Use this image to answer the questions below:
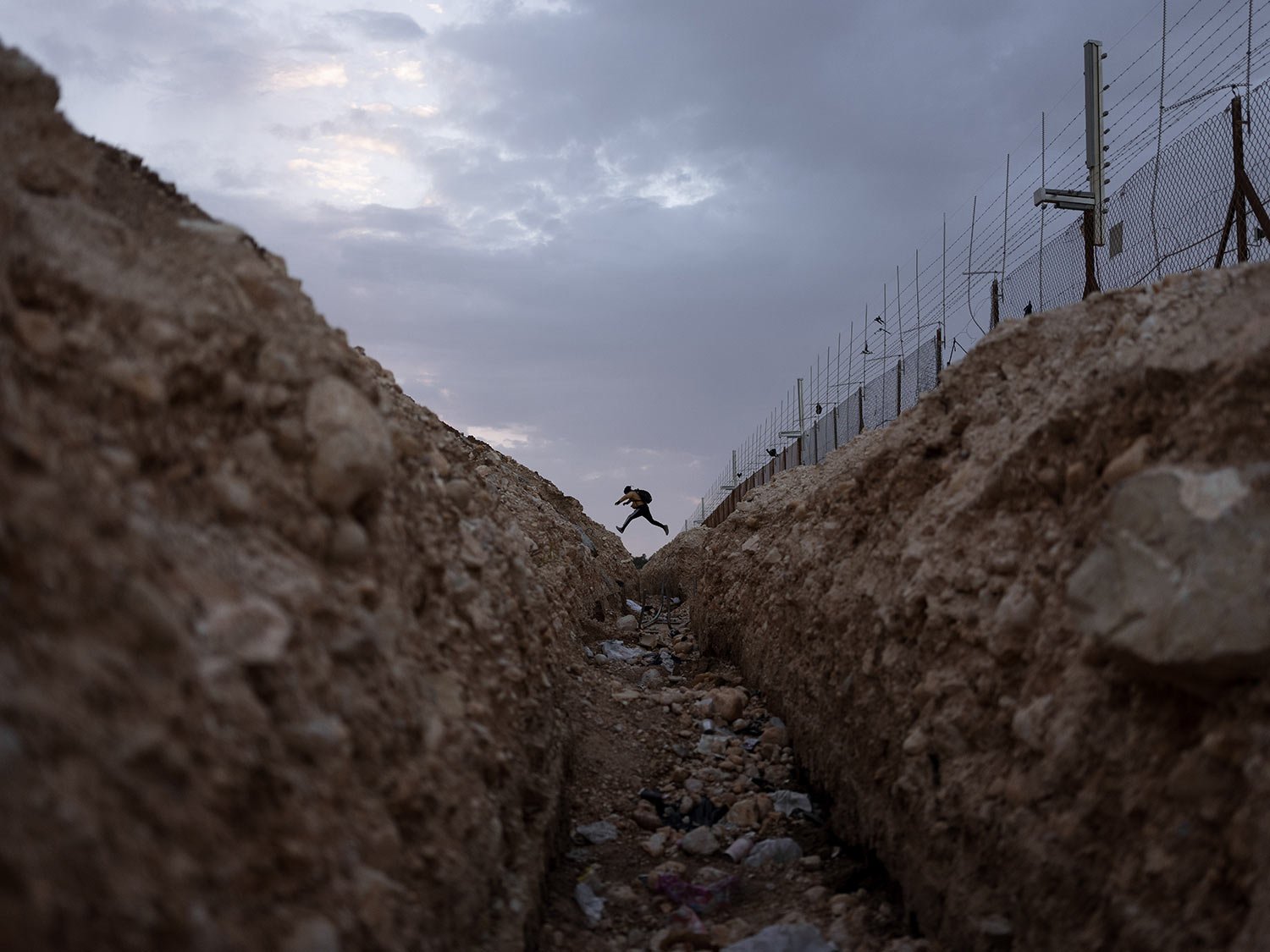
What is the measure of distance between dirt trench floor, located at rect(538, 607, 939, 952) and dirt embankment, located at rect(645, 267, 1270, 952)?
0.79 ft

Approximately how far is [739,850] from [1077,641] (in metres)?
2.14

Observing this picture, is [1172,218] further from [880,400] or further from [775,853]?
[880,400]

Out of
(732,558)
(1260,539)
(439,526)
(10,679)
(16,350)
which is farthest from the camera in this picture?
(732,558)

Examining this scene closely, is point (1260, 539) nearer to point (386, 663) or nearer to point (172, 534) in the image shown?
point (386, 663)

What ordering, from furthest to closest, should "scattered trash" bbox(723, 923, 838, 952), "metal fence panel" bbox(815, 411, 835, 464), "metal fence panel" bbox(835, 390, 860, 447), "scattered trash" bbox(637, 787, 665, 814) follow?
"metal fence panel" bbox(815, 411, 835, 464) → "metal fence panel" bbox(835, 390, 860, 447) → "scattered trash" bbox(637, 787, 665, 814) → "scattered trash" bbox(723, 923, 838, 952)

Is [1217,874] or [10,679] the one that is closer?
[10,679]

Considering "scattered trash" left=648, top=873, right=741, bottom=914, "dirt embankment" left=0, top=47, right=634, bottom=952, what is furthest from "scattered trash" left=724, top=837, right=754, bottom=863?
"dirt embankment" left=0, top=47, right=634, bottom=952

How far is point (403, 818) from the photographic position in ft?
7.27

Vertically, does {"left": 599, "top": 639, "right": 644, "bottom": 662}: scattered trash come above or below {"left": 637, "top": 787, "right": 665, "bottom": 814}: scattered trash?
above

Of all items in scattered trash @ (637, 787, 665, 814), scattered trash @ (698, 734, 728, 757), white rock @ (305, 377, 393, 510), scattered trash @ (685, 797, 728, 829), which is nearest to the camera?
white rock @ (305, 377, 393, 510)

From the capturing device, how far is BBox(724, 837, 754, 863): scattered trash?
4.24 meters

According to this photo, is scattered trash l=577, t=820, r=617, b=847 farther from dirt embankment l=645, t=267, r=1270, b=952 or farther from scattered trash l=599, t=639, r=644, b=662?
scattered trash l=599, t=639, r=644, b=662

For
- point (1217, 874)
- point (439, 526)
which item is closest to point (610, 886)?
point (439, 526)

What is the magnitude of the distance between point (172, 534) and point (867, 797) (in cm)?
320
